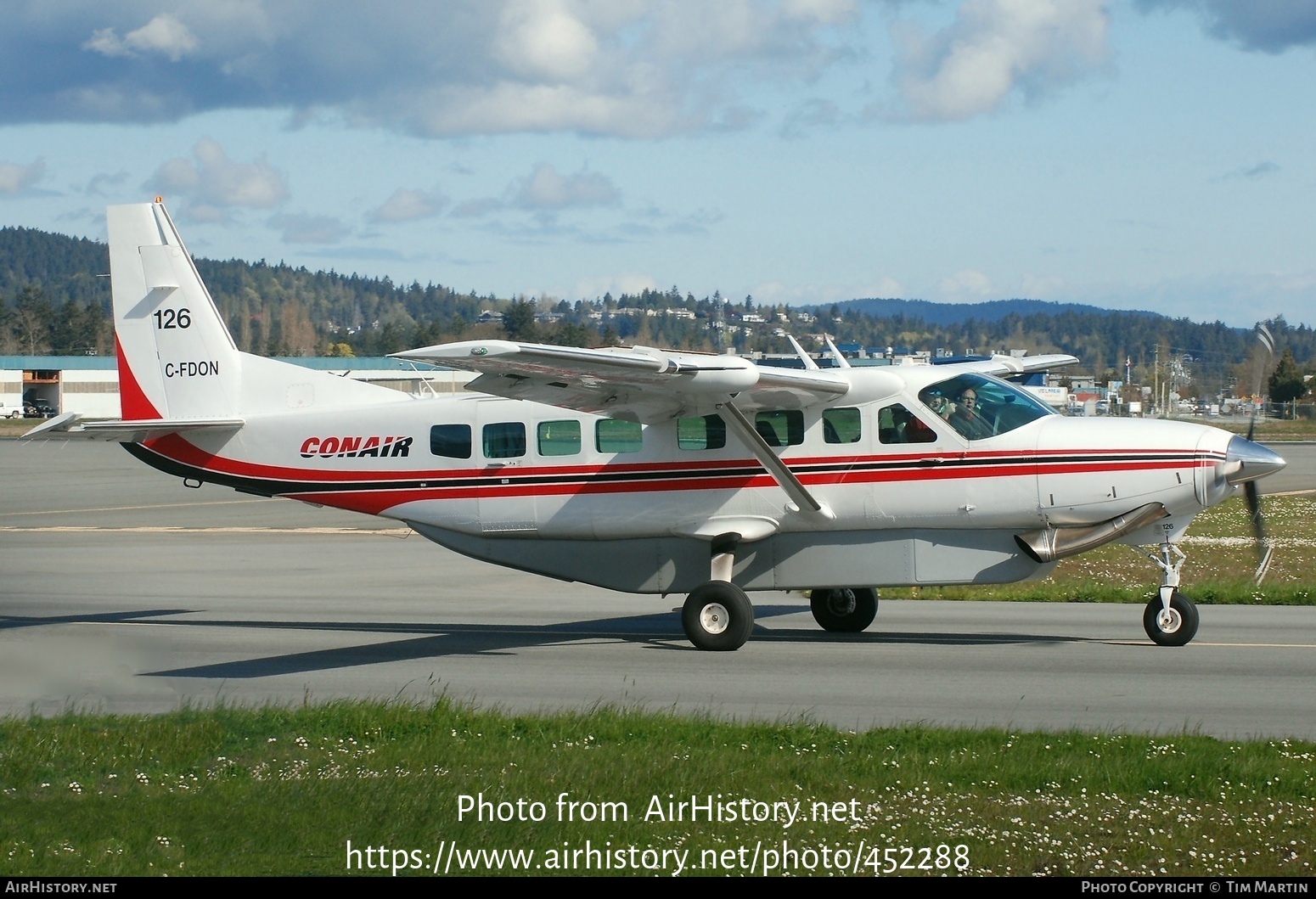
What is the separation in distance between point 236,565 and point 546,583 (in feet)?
19.1

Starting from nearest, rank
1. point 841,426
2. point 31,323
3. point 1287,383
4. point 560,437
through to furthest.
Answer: point 841,426, point 560,437, point 1287,383, point 31,323

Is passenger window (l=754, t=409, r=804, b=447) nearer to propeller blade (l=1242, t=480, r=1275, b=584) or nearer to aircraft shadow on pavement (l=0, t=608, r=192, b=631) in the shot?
propeller blade (l=1242, t=480, r=1275, b=584)

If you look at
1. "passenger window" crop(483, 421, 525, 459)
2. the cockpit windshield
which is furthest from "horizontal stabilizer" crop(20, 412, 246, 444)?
the cockpit windshield

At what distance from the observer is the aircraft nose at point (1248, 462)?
1341cm

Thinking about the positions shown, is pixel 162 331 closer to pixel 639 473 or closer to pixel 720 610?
pixel 639 473

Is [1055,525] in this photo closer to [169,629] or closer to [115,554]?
[169,629]

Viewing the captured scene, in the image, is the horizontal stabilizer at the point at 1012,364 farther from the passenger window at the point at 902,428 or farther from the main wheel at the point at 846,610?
the main wheel at the point at 846,610

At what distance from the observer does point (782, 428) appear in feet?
48.2

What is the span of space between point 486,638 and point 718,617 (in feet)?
9.63

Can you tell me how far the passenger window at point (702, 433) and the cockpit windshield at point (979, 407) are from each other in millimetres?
2126

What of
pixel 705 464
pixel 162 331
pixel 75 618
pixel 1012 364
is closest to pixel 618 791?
pixel 705 464

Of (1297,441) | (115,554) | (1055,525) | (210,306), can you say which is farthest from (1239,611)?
(1297,441)

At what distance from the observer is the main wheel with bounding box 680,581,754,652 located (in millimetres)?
14219

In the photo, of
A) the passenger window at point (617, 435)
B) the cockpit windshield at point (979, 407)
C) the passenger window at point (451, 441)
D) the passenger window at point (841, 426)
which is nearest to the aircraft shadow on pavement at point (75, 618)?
the passenger window at point (451, 441)
